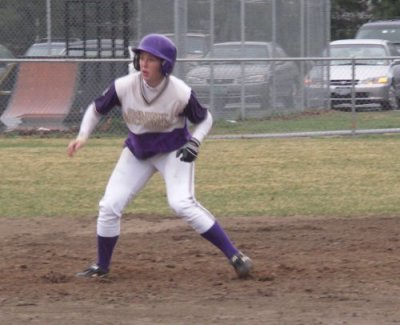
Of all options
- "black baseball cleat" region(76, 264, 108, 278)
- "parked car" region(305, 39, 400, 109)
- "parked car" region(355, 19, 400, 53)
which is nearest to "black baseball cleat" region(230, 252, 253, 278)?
"black baseball cleat" region(76, 264, 108, 278)

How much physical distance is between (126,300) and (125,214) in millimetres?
4367

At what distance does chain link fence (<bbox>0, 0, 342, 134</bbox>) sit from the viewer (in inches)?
760

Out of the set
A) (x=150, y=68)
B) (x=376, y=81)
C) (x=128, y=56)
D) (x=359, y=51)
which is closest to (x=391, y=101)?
(x=376, y=81)

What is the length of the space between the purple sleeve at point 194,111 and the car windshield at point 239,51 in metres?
14.1

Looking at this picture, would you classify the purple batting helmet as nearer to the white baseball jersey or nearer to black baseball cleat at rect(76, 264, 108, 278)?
the white baseball jersey

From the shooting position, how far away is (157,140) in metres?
7.76

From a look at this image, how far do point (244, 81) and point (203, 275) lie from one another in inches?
495

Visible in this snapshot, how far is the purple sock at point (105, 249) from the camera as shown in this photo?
793 centimetres

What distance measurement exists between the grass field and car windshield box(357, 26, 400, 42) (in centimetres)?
1228

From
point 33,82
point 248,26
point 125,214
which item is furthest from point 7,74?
point 125,214

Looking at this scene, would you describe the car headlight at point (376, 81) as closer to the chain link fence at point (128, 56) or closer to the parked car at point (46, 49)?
the chain link fence at point (128, 56)

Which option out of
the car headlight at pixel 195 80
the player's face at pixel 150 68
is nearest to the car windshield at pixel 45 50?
the car headlight at pixel 195 80

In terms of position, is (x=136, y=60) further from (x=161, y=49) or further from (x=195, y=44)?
(x=195, y=44)

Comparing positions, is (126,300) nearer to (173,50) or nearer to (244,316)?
(244,316)
